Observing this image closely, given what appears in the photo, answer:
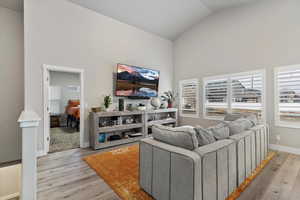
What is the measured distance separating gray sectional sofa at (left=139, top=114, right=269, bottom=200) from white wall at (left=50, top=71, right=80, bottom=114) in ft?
22.2

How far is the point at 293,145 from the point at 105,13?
5.92m

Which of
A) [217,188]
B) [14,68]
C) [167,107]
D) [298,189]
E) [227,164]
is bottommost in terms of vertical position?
[298,189]

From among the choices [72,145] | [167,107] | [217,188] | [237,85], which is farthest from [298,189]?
[72,145]

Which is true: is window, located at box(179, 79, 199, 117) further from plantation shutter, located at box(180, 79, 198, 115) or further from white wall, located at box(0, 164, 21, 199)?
white wall, located at box(0, 164, 21, 199)

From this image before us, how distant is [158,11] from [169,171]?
451cm

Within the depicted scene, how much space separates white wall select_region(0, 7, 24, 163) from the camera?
126 inches

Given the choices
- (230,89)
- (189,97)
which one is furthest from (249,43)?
(189,97)

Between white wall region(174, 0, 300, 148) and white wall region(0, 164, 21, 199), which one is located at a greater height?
white wall region(174, 0, 300, 148)

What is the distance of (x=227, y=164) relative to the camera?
1.72 meters

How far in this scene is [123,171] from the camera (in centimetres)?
245

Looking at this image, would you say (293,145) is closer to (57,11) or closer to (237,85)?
(237,85)

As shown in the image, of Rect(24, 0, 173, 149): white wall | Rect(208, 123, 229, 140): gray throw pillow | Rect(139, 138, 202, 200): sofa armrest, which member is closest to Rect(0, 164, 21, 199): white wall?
Rect(24, 0, 173, 149): white wall

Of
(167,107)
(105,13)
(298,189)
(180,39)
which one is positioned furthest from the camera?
(180,39)

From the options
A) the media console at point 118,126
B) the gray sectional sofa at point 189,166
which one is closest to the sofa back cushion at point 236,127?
the gray sectional sofa at point 189,166
